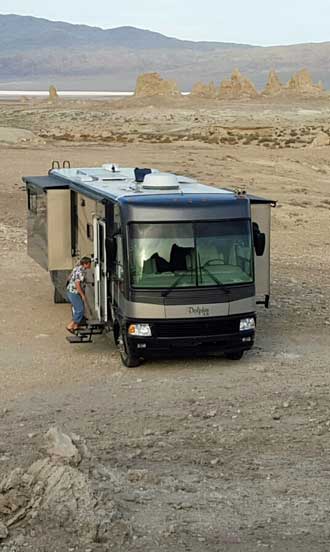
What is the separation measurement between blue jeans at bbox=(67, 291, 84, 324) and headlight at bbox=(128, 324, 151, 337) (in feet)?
5.98

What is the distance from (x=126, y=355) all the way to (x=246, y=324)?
1.79m

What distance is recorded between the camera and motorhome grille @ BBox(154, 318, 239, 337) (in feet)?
46.8

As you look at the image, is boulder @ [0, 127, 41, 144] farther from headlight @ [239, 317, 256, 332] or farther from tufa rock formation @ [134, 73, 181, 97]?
tufa rock formation @ [134, 73, 181, 97]

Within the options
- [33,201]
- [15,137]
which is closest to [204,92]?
[15,137]

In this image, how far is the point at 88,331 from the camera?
16031 mm

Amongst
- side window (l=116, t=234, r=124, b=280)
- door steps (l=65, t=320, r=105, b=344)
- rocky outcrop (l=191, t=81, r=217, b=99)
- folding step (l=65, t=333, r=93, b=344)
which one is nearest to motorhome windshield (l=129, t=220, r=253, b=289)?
side window (l=116, t=234, r=124, b=280)

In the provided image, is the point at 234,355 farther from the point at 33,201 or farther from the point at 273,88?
the point at 273,88

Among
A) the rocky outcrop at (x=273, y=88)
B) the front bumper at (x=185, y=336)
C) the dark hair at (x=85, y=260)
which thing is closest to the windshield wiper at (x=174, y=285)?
the front bumper at (x=185, y=336)

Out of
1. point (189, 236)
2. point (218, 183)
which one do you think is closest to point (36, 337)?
point (189, 236)

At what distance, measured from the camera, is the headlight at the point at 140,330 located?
1427cm

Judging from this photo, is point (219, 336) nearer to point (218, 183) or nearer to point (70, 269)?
point (70, 269)

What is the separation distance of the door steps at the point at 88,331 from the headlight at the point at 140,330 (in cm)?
150

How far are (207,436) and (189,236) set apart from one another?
3587mm

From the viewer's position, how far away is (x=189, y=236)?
1435 cm
